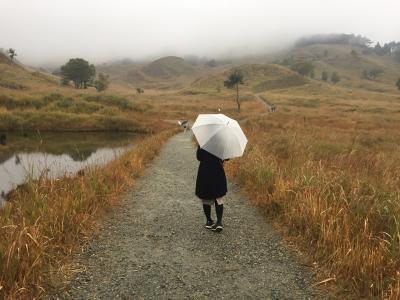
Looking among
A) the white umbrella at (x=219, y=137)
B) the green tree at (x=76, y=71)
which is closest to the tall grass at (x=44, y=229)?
the white umbrella at (x=219, y=137)

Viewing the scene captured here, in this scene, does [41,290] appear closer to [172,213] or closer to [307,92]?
[172,213]

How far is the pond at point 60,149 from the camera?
68.7ft

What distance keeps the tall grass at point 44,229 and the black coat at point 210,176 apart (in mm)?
2568

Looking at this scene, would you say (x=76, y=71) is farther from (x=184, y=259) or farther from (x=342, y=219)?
(x=342, y=219)

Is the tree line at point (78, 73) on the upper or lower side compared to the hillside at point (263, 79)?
upper

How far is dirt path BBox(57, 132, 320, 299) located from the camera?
5.64 metres

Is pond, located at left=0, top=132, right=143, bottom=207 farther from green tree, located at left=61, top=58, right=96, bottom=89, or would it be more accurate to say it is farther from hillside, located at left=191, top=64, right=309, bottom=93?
hillside, located at left=191, top=64, right=309, bottom=93

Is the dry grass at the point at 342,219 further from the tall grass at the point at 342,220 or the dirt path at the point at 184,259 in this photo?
the dirt path at the point at 184,259

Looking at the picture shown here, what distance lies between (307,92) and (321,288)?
5161 inches

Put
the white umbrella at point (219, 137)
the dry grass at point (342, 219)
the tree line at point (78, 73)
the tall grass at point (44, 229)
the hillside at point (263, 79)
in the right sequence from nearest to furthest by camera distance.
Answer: the tall grass at point (44, 229), the dry grass at point (342, 219), the white umbrella at point (219, 137), the tree line at point (78, 73), the hillside at point (263, 79)

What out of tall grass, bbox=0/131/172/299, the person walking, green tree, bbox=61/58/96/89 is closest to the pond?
tall grass, bbox=0/131/172/299

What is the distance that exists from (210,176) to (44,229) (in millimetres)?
3358


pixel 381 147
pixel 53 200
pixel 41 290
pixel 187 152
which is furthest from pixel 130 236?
pixel 381 147

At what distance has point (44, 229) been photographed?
6672 mm
